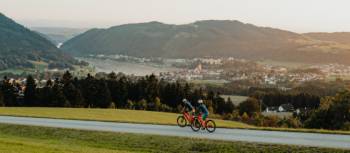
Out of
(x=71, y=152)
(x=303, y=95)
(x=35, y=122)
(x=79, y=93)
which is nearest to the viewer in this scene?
(x=71, y=152)

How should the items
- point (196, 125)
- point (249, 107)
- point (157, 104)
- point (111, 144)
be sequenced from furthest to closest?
point (249, 107) → point (157, 104) → point (196, 125) → point (111, 144)

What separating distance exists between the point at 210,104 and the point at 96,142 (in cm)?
6284

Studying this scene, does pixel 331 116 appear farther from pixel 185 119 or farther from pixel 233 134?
pixel 233 134

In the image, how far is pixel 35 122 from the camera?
31812 mm

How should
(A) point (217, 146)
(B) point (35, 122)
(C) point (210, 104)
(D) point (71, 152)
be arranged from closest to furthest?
(D) point (71, 152) → (A) point (217, 146) → (B) point (35, 122) → (C) point (210, 104)

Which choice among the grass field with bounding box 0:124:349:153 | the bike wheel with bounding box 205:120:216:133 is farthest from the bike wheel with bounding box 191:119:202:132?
the grass field with bounding box 0:124:349:153

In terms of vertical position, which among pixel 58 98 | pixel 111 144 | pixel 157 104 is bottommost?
pixel 111 144

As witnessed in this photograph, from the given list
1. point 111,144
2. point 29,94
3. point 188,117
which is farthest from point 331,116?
point 29,94

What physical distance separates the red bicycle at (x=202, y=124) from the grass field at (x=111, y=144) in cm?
346

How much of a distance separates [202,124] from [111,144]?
5.46 metres

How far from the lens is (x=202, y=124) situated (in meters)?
25.8

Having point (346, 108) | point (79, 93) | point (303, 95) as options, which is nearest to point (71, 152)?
point (346, 108)

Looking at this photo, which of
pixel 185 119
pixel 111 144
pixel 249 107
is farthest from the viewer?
pixel 249 107

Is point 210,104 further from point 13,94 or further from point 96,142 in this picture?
point 96,142
